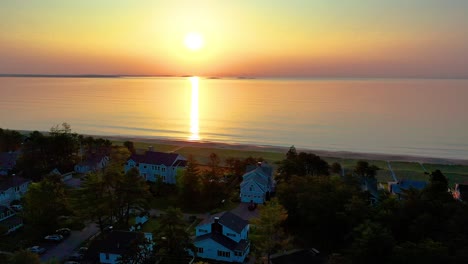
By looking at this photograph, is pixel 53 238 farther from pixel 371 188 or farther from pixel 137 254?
pixel 371 188

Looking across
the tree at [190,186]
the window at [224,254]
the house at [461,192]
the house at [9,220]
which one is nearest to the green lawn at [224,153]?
the tree at [190,186]


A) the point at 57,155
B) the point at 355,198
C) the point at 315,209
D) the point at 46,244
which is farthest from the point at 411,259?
the point at 57,155

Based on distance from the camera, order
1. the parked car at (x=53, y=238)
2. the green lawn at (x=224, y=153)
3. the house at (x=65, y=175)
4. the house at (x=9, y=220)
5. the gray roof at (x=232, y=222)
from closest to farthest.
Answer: the gray roof at (x=232, y=222), the parked car at (x=53, y=238), the house at (x=9, y=220), the house at (x=65, y=175), the green lawn at (x=224, y=153)

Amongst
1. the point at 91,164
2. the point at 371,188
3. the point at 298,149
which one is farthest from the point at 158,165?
the point at 298,149

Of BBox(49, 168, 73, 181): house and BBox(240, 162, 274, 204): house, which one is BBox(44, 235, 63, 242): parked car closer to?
BBox(49, 168, 73, 181): house

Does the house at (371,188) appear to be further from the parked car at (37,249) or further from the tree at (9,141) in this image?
the tree at (9,141)
